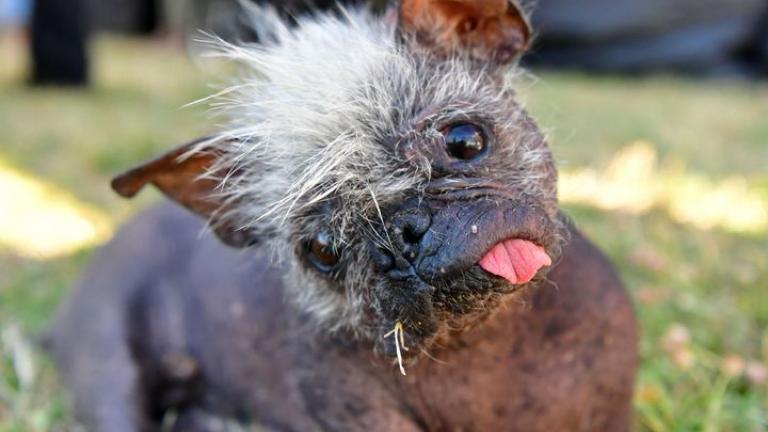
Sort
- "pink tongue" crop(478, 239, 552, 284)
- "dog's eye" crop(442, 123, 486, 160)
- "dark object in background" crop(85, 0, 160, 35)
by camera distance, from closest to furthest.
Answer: "pink tongue" crop(478, 239, 552, 284) < "dog's eye" crop(442, 123, 486, 160) < "dark object in background" crop(85, 0, 160, 35)

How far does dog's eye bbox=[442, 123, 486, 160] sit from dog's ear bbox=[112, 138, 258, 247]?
0.44 metres

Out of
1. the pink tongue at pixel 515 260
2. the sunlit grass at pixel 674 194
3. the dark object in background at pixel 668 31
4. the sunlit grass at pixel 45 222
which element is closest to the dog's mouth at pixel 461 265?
the pink tongue at pixel 515 260

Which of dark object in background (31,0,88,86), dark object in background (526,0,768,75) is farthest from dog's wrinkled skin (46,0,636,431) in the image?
dark object in background (526,0,768,75)

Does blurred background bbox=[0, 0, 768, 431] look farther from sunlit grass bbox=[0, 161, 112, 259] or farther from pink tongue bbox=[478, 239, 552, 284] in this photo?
pink tongue bbox=[478, 239, 552, 284]

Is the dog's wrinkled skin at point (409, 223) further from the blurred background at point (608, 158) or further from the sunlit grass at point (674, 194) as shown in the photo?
the sunlit grass at point (674, 194)

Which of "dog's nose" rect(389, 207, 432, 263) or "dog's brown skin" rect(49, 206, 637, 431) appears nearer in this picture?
"dog's nose" rect(389, 207, 432, 263)

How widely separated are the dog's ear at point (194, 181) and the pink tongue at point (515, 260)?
58 cm

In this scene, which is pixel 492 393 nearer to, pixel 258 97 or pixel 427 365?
pixel 427 365

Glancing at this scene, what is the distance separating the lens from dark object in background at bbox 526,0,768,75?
22.2ft

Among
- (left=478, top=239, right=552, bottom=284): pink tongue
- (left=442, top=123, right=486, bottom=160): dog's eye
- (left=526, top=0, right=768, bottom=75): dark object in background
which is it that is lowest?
(left=478, top=239, right=552, bottom=284): pink tongue

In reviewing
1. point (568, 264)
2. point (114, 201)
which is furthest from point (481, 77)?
point (114, 201)

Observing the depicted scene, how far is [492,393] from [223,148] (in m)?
0.69

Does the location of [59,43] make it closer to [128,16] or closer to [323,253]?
[128,16]

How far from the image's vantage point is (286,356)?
6.47 ft
